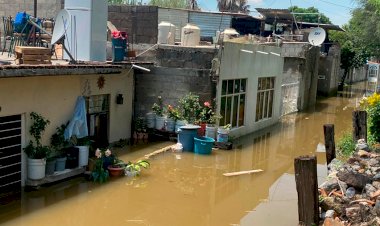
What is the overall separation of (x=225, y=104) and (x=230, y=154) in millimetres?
2972

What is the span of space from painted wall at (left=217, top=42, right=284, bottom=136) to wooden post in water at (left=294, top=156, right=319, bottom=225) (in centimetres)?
956

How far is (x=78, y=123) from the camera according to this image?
14156mm

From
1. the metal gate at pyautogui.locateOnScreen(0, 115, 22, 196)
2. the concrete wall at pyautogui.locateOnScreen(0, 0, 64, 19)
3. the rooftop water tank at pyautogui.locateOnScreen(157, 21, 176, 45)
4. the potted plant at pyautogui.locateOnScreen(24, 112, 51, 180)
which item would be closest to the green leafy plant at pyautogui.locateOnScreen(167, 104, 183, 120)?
the rooftop water tank at pyautogui.locateOnScreen(157, 21, 176, 45)

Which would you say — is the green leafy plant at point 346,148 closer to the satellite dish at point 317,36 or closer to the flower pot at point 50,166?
the flower pot at point 50,166

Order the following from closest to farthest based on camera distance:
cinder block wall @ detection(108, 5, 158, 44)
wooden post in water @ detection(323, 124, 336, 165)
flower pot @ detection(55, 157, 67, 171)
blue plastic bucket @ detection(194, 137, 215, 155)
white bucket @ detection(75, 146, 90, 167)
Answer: flower pot @ detection(55, 157, 67, 171)
white bucket @ detection(75, 146, 90, 167)
wooden post in water @ detection(323, 124, 336, 165)
blue plastic bucket @ detection(194, 137, 215, 155)
cinder block wall @ detection(108, 5, 158, 44)

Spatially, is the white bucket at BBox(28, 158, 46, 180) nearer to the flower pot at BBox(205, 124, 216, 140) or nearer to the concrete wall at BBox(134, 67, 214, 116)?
the flower pot at BBox(205, 124, 216, 140)

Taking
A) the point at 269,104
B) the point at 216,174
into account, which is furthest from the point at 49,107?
the point at 269,104

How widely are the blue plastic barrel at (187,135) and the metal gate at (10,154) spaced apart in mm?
6789

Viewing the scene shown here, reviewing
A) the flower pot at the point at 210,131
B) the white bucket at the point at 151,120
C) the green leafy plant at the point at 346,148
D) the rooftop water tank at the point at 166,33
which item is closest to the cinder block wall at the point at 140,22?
the rooftop water tank at the point at 166,33

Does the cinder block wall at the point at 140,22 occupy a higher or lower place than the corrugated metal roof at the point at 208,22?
lower

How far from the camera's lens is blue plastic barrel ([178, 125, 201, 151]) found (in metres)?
17.4

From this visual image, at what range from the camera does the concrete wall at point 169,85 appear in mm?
18812

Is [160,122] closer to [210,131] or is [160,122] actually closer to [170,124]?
[170,124]

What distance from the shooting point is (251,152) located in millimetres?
18453
